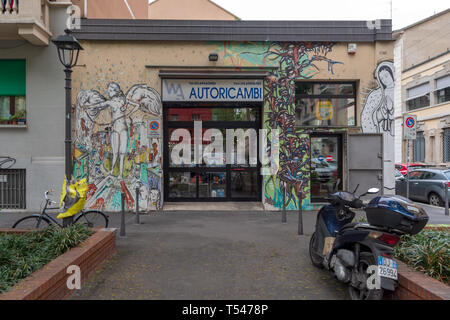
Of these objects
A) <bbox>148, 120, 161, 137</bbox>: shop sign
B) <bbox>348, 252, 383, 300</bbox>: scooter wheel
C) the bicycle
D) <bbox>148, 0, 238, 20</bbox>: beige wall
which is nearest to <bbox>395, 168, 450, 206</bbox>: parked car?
<bbox>348, 252, 383, 300</bbox>: scooter wheel

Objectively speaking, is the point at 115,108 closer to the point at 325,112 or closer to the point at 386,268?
the point at 325,112

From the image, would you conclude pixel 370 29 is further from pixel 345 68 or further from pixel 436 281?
pixel 436 281

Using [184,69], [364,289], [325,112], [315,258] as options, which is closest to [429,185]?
[325,112]

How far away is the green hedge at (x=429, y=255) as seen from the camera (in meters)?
3.55

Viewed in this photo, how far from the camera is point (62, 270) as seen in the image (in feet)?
12.5

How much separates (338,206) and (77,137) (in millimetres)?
8502

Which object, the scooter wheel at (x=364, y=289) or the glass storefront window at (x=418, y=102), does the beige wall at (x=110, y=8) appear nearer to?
the scooter wheel at (x=364, y=289)

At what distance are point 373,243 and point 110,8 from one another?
13797 mm

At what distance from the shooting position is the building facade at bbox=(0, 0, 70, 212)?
9859 millimetres

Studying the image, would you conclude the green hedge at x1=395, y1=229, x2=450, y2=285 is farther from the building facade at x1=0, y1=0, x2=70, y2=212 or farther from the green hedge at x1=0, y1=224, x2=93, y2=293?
the building facade at x1=0, y1=0, x2=70, y2=212

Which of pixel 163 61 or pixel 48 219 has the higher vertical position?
pixel 163 61

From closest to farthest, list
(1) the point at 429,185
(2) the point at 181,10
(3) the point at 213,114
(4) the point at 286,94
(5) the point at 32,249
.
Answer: (5) the point at 32,249
(4) the point at 286,94
(3) the point at 213,114
(1) the point at 429,185
(2) the point at 181,10

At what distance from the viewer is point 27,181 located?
9.86 m
